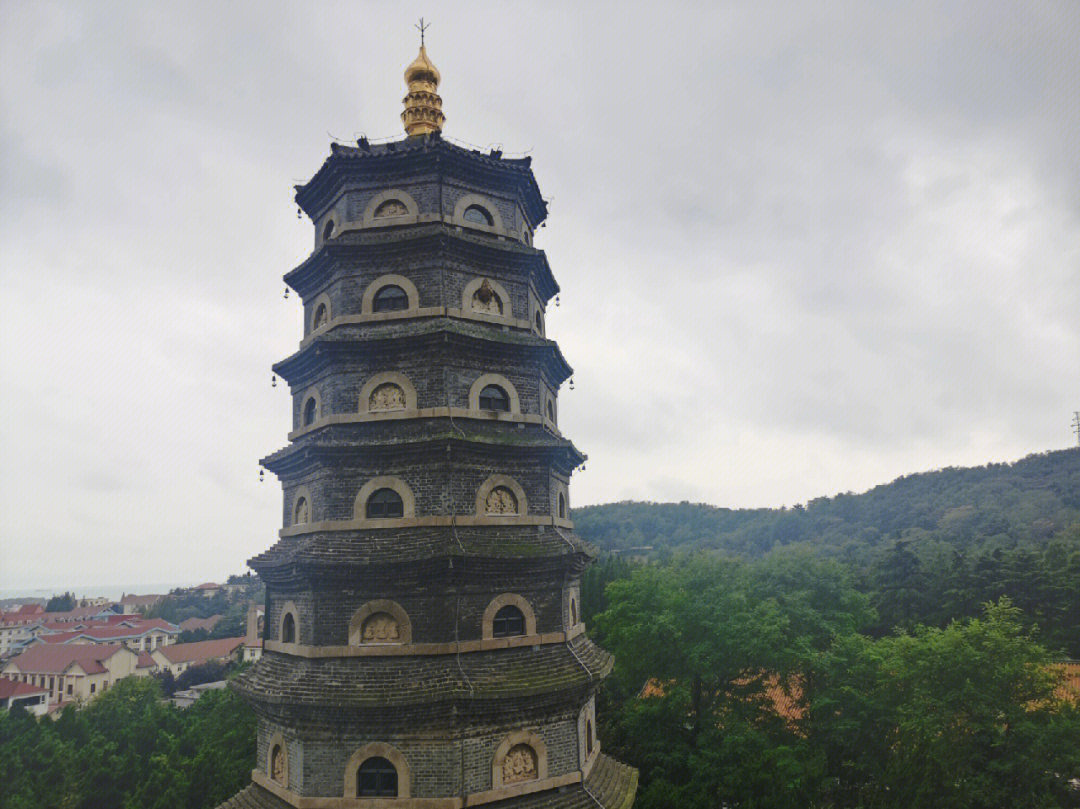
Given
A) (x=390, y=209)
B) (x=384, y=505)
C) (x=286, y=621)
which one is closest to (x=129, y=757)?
(x=286, y=621)

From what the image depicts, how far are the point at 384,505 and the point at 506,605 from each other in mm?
2847

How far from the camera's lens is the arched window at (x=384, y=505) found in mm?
13203

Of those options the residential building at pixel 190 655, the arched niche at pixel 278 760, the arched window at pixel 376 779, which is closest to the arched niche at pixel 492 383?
the arched window at pixel 376 779

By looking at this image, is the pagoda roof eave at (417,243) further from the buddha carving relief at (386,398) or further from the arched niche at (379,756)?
the arched niche at (379,756)

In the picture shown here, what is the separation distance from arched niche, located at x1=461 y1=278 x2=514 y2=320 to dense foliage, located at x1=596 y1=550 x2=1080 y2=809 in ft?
40.0

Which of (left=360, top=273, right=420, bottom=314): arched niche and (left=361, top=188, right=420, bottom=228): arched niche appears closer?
(left=360, top=273, right=420, bottom=314): arched niche

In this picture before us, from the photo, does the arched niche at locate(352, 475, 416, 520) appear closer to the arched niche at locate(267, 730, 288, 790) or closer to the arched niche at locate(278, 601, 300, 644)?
the arched niche at locate(278, 601, 300, 644)

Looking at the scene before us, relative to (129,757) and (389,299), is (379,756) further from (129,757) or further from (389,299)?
(129,757)

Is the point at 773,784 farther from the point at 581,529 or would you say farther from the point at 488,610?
the point at 581,529

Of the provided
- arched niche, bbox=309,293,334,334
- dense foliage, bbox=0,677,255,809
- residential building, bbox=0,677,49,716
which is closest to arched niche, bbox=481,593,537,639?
arched niche, bbox=309,293,334,334

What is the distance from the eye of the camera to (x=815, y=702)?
24781mm

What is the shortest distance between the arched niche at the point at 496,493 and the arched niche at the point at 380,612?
7.15 feet

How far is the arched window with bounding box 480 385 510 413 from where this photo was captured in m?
14.1

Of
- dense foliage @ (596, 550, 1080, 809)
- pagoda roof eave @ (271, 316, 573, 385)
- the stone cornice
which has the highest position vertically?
pagoda roof eave @ (271, 316, 573, 385)
